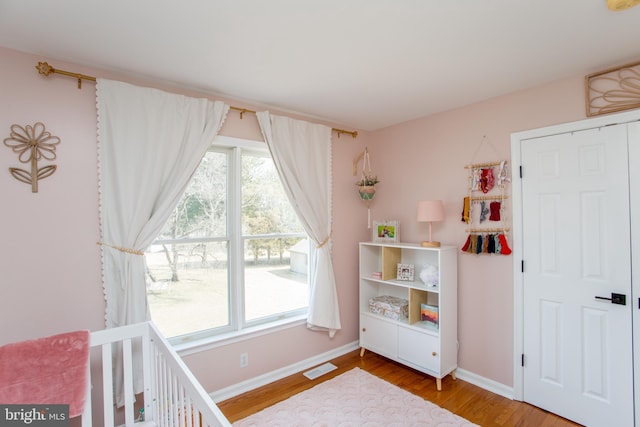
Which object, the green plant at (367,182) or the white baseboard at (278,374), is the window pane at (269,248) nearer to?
the white baseboard at (278,374)

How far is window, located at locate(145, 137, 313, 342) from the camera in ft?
7.92

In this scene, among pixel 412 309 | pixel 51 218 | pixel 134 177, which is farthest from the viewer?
pixel 412 309

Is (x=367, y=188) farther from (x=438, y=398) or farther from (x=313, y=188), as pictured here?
(x=438, y=398)

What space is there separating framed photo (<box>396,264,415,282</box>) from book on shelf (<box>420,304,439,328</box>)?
293 millimetres

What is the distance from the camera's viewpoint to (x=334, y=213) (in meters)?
3.33

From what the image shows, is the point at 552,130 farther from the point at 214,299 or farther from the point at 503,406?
the point at 214,299

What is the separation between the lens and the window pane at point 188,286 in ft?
7.72

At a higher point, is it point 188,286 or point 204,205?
point 204,205

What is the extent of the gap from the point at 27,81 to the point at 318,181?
2.22 m

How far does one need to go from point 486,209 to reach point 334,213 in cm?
146

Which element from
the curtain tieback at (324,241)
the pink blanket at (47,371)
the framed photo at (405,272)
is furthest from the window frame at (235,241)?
the framed photo at (405,272)

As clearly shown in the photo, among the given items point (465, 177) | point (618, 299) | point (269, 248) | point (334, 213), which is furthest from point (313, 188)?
point (618, 299)

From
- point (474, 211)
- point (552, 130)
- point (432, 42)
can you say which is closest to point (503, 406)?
point (474, 211)

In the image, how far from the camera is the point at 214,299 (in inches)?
103
